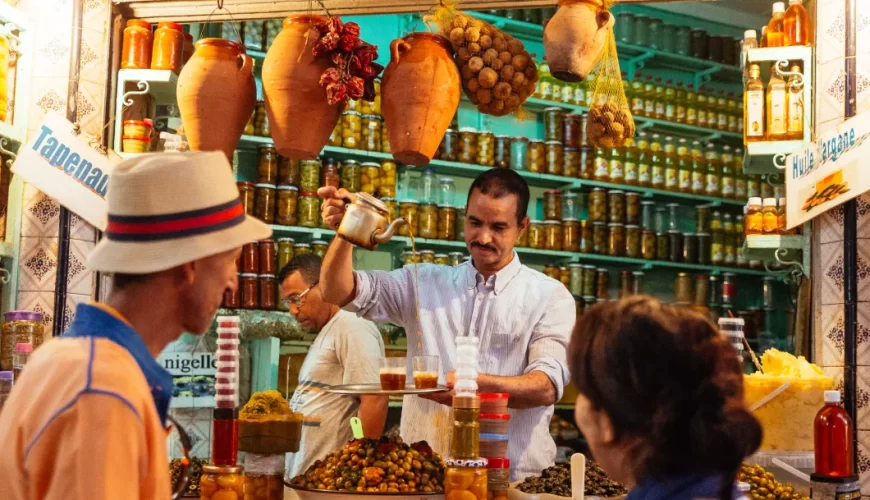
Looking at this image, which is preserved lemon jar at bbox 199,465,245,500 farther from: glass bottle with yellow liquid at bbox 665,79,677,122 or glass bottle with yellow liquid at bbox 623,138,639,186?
glass bottle with yellow liquid at bbox 665,79,677,122

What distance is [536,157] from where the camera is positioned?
6.02 meters

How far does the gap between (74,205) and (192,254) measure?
2268 millimetres

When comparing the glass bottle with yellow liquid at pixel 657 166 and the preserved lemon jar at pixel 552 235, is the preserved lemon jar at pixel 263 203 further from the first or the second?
the glass bottle with yellow liquid at pixel 657 166

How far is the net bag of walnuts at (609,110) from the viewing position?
2.93 metres

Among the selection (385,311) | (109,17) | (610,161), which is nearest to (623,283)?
(610,161)

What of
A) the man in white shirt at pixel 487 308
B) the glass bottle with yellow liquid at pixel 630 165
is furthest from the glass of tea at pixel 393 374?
the glass bottle with yellow liquid at pixel 630 165

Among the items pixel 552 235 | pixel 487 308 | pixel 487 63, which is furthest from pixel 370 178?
pixel 487 63

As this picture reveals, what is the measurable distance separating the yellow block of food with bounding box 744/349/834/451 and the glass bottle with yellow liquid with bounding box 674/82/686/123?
3617mm

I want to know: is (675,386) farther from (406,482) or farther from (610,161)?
(610,161)

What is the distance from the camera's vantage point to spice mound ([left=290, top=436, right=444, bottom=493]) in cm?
233

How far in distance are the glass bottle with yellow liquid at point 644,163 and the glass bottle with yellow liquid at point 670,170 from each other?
5.0 inches

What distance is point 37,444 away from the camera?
1300 mm

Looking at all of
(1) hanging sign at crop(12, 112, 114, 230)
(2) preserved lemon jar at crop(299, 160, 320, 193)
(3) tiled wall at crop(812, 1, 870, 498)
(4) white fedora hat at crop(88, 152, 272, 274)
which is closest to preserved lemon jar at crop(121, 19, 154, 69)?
(1) hanging sign at crop(12, 112, 114, 230)

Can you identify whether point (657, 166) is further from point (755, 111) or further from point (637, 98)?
point (755, 111)
